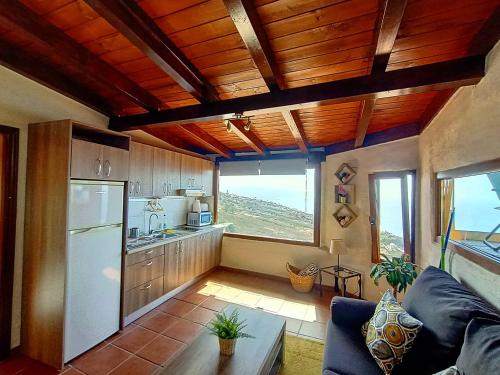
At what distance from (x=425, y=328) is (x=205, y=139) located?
349 cm

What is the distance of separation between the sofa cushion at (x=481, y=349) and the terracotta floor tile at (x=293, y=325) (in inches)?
74.9

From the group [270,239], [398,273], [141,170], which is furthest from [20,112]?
[398,273]

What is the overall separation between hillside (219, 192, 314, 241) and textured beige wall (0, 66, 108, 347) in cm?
318

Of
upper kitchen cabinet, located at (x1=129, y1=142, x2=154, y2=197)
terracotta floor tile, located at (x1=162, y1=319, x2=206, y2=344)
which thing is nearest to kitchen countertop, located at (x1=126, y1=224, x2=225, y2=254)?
upper kitchen cabinet, located at (x1=129, y1=142, x2=154, y2=197)

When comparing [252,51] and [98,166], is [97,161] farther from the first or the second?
[252,51]

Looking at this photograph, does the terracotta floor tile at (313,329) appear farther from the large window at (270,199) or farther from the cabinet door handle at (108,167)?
the cabinet door handle at (108,167)

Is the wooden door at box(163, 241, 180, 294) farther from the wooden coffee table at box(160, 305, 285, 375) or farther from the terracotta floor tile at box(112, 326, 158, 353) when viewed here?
the wooden coffee table at box(160, 305, 285, 375)

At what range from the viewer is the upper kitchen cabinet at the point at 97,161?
7.18ft

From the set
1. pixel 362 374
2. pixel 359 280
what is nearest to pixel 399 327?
pixel 362 374

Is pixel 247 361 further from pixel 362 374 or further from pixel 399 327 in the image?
pixel 399 327

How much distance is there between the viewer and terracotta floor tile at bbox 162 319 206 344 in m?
2.61

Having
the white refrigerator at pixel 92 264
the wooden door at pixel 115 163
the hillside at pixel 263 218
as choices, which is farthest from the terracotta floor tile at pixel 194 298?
the wooden door at pixel 115 163

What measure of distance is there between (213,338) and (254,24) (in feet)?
7.56

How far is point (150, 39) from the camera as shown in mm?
1779
